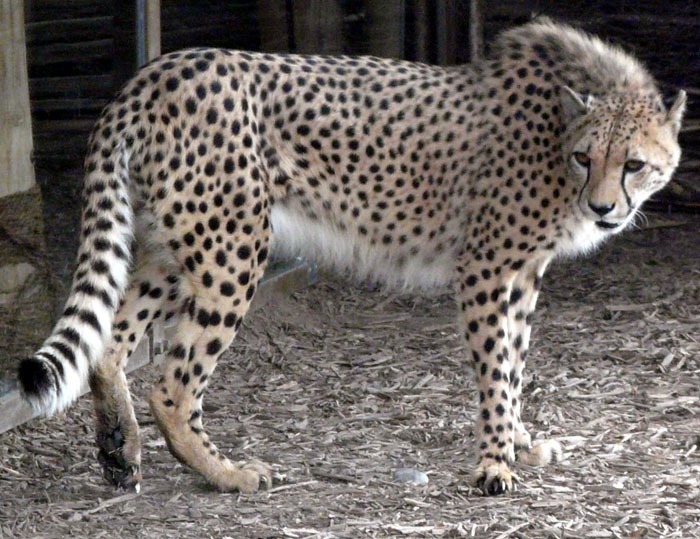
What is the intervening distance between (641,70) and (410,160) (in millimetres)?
817

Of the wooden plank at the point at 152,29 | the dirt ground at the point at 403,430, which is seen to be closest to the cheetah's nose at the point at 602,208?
the dirt ground at the point at 403,430

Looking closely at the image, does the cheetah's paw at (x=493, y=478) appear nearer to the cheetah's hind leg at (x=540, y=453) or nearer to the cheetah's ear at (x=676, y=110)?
the cheetah's hind leg at (x=540, y=453)

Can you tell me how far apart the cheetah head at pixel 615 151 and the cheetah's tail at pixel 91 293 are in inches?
A: 51.8

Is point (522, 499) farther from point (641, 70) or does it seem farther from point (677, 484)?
point (641, 70)

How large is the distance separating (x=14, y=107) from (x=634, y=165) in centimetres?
192

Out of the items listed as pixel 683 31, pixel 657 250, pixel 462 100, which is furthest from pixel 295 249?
pixel 683 31

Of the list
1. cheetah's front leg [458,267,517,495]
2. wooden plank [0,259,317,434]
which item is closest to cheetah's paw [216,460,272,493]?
cheetah's front leg [458,267,517,495]

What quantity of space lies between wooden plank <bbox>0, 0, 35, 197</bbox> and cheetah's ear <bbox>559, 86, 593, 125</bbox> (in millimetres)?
1674

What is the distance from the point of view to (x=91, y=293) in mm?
3109

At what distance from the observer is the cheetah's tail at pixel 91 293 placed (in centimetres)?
277

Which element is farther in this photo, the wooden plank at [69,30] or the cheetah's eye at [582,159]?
the wooden plank at [69,30]

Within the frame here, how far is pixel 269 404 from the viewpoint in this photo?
414cm

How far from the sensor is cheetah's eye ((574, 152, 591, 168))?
341cm

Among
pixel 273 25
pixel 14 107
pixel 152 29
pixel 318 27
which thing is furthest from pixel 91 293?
pixel 318 27
